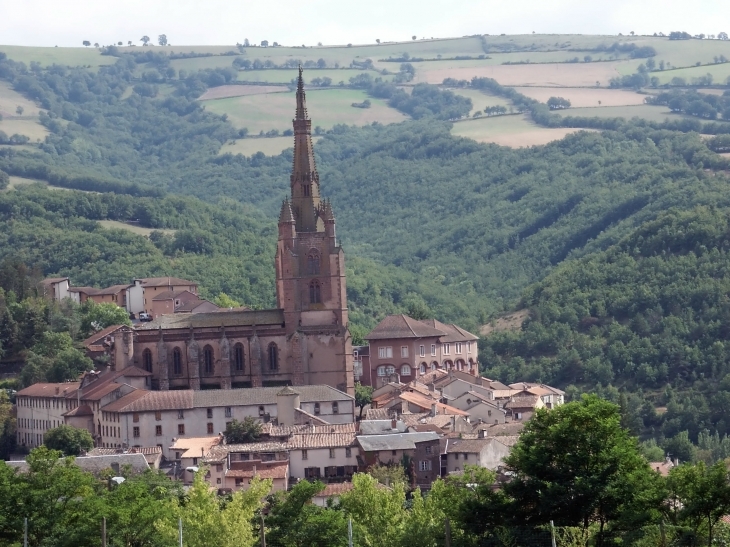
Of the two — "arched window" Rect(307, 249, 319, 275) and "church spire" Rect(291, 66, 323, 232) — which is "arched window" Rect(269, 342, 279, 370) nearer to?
"arched window" Rect(307, 249, 319, 275)

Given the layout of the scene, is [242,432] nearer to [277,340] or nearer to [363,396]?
[277,340]

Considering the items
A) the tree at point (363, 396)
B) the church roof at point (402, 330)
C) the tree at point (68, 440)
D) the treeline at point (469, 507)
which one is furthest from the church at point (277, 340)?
the treeline at point (469, 507)

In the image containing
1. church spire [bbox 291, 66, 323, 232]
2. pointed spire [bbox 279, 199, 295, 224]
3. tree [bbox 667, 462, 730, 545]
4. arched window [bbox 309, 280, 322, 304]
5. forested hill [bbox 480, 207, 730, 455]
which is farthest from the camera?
forested hill [bbox 480, 207, 730, 455]

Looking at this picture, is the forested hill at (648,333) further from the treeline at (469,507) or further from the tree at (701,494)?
the tree at (701,494)

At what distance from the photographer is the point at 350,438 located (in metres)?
110

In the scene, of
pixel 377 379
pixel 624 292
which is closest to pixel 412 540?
pixel 377 379

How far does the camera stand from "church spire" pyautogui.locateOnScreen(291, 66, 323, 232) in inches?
5330

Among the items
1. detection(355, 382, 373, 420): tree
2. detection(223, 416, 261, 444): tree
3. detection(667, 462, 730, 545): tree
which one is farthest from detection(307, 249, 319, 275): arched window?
detection(667, 462, 730, 545): tree

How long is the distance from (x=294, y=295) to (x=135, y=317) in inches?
1518

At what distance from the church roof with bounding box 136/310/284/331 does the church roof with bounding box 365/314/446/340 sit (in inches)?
457

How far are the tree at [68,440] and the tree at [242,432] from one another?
8.77 metres

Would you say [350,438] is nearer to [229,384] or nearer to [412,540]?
[229,384]

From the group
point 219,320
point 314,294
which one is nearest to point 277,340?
point 314,294

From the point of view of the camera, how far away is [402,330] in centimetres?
14450
